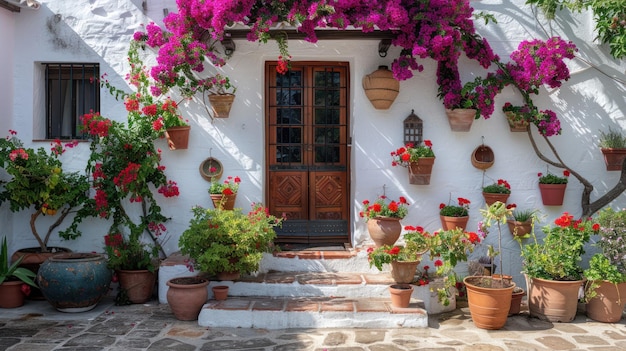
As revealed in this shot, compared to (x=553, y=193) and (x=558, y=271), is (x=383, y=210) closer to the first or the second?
(x=558, y=271)

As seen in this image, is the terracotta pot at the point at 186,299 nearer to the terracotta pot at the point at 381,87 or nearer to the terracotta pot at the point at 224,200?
the terracotta pot at the point at 224,200

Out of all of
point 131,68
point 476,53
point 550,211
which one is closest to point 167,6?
point 131,68

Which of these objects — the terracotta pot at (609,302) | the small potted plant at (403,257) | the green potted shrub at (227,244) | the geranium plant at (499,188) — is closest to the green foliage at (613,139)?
the geranium plant at (499,188)

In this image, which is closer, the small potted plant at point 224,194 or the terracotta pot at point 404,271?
the terracotta pot at point 404,271

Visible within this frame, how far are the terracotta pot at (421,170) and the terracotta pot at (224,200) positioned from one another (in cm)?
215

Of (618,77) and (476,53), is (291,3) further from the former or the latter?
(618,77)

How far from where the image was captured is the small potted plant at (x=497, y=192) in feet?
22.7

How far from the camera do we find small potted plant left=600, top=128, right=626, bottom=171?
7.05 metres

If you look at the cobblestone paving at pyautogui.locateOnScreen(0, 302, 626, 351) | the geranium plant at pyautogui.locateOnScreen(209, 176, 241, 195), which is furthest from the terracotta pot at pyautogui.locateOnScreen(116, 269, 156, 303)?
the geranium plant at pyautogui.locateOnScreen(209, 176, 241, 195)

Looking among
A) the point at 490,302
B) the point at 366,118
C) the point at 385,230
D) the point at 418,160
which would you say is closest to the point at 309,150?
the point at 366,118

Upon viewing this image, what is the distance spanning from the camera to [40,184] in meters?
6.80

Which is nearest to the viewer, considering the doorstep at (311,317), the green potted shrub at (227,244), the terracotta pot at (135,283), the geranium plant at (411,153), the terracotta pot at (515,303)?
the doorstep at (311,317)

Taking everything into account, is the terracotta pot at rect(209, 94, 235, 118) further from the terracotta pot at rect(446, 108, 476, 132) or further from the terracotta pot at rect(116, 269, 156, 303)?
the terracotta pot at rect(446, 108, 476, 132)

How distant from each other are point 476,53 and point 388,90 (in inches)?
45.3
